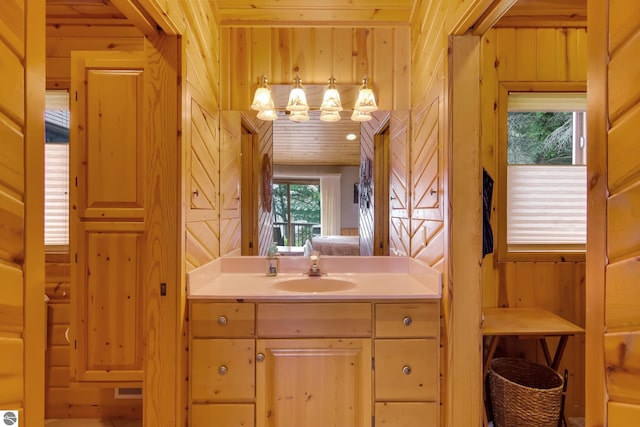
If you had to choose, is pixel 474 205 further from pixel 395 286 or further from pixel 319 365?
pixel 319 365

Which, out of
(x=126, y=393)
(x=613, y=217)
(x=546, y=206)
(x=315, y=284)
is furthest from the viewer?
(x=546, y=206)

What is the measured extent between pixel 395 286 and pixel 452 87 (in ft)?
3.47

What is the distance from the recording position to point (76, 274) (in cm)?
179

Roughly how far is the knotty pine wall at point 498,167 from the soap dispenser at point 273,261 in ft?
4.53

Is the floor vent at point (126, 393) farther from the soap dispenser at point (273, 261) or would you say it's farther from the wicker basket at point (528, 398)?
the wicker basket at point (528, 398)

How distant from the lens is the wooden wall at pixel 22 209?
711 millimetres

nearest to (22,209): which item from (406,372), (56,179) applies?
(406,372)

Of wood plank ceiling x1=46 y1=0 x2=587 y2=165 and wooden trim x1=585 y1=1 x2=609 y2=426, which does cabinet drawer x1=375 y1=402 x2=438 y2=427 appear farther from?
wood plank ceiling x1=46 y1=0 x2=587 y2=165

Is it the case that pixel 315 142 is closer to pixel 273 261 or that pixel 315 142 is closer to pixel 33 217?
pixel 273 261

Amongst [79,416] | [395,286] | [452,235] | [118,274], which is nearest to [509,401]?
[395,286]

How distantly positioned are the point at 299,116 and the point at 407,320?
1420 mm

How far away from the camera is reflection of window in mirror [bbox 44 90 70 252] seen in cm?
221

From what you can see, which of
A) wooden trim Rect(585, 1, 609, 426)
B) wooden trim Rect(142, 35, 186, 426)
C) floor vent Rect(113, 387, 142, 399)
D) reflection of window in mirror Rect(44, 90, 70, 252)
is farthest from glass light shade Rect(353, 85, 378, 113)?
floor vent Rect(113, 387, 142, 399)

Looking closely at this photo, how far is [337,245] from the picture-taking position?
2248 millimetres
